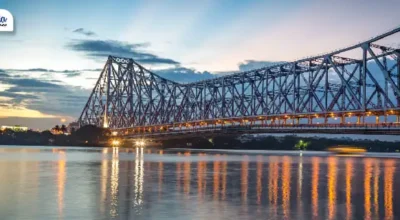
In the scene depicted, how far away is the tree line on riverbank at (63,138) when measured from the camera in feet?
514

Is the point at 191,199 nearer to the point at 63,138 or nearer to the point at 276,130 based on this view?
the point at 276,130

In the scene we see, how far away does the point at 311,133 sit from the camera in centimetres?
9488

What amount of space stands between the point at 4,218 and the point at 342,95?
8469 centimetres

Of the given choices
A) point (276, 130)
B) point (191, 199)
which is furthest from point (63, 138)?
point (191, 199)

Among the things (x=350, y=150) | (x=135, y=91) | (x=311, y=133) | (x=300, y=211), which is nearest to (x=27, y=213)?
(x=300, y=211)

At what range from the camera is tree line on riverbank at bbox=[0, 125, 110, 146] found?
157 meters

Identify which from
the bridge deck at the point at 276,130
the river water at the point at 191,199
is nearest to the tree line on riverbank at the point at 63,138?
the bridge deck at the point at 276,130

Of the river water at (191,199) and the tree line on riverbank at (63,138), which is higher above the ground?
the tree line on riverbank at (63,138)

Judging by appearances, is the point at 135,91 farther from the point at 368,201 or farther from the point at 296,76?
the point at 368,201

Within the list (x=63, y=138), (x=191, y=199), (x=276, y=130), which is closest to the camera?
(x=191, y=199)

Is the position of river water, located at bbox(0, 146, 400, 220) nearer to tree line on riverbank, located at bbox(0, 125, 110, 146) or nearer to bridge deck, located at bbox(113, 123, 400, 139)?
bridge deck, located at bbox(113, 123, 400, 139)

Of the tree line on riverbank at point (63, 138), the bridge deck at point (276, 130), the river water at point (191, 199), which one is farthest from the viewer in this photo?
the tree line on riverbank at point (63, 138)

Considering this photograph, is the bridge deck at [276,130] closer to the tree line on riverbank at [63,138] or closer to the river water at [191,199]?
the tree line on riverbank at [63,138]

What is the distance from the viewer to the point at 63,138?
17500cm
